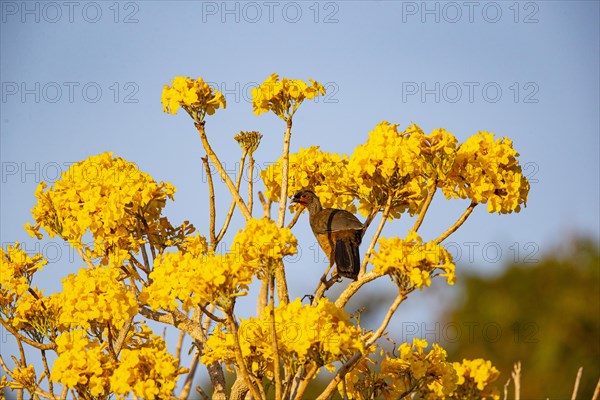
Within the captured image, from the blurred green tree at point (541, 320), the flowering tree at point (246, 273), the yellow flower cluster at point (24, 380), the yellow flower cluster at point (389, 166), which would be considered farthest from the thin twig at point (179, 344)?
the blurred green tree at point (541, 320)

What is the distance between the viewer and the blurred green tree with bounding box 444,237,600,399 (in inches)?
1069

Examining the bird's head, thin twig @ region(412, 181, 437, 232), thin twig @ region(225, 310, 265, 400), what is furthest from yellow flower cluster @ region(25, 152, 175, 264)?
thin twig @ region(412, 181, 437, 232)

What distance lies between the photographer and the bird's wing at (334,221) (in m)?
7.30

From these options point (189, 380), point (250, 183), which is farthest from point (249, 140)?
point (189, 380)

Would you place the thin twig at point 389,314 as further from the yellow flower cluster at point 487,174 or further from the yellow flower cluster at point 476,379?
the yellow flower cluster at point 487,174

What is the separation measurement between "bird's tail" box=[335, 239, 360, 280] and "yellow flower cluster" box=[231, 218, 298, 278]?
2.15 m

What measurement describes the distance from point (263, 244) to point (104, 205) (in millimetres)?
1949

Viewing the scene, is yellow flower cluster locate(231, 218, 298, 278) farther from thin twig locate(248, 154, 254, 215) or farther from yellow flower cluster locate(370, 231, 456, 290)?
thin twig locate(248, 154, 254, 215)

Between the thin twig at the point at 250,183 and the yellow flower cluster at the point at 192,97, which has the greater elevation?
the yellow flower cluster at the point at 192,97

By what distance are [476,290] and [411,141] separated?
2957 centimetres

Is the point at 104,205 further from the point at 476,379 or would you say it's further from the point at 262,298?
the point at 476,379

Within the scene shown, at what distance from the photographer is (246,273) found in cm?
475

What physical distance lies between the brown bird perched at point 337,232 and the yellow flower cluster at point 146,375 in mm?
2098

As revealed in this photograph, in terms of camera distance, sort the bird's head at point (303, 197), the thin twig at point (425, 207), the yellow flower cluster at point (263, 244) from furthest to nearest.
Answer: the bird's head at point (303, 197)
the thin twig at point (425, 207)
the yellow flower cluster at point (263, 244)
